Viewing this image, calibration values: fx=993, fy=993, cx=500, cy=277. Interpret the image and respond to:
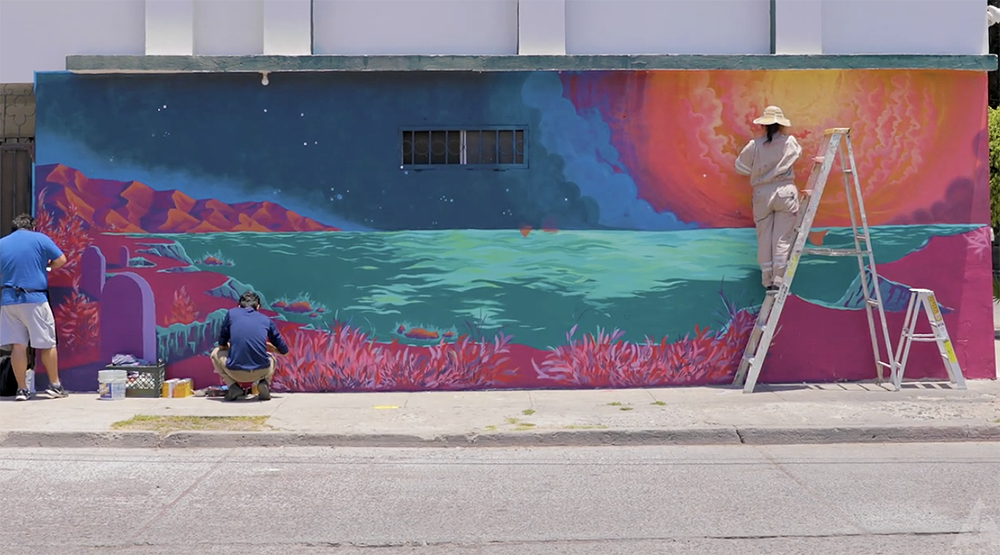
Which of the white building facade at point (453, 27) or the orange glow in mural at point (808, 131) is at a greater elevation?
the white building facade at point (453, 27)

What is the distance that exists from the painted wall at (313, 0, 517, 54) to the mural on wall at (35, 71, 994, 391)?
397 millimetres

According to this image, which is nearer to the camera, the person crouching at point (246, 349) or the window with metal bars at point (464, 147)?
the person crouching at point (246, 349)

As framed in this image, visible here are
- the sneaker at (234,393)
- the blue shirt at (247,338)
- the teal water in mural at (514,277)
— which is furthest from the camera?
the teal water in mural at (514,277)

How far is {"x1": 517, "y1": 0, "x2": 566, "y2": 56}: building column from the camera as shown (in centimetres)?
1054

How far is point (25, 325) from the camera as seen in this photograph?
1005 cm

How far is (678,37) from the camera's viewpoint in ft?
35.3

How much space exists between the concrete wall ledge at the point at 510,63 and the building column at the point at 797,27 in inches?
8.7

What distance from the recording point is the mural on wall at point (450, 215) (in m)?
10.5

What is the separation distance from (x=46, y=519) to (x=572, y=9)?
7.29 metres

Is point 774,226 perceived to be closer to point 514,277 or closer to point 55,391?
point 514,277

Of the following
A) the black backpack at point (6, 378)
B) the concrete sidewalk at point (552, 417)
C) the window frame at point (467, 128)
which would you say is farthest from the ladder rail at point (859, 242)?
the black backpack at point (6, 378)

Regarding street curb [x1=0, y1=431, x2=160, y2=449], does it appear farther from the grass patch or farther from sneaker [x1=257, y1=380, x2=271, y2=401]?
sneaker [x1=257, y1=380, x2=271, y2=401]

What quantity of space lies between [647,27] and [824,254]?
3.08 metres

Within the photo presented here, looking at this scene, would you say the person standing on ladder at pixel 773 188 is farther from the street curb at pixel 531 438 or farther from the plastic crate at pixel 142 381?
the plastic crate at pixel 142 381
